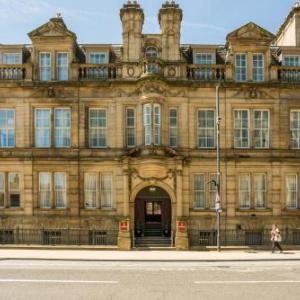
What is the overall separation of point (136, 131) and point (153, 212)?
5931 millimetres

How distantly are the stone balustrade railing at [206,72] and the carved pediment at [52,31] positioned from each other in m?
8.04

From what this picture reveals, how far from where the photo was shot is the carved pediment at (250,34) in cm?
2916

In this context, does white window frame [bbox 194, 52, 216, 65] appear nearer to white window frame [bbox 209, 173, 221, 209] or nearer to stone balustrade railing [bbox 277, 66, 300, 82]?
stone balustrade railing [bbox 277, 66, 300, 82]

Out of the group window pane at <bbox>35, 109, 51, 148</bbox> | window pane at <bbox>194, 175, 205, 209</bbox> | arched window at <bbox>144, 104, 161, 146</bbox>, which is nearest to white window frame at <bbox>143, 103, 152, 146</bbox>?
arched window at <bbox>144, 104, 161, 146</bbox>

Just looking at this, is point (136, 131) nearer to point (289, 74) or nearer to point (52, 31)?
point (52, 31)

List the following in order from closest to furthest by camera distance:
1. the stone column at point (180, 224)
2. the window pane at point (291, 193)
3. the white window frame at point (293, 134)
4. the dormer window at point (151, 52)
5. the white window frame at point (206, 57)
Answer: the stone column at point (180, 224) → the window pane at point (291, 193) → the white window frame at point (293, 134) → the dormer window at point (151, 52) → the white window frame at point (206, 57)

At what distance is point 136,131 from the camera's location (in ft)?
93.6

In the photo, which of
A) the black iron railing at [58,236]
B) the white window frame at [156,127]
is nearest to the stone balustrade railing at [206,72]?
the white window frame at [156,127]

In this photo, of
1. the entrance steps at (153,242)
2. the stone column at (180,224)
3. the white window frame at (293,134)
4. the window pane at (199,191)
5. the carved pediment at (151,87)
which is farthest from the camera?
the white window frame at (293,134)

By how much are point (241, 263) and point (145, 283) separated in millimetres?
7020

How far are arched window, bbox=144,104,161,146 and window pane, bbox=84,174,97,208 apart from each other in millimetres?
4187

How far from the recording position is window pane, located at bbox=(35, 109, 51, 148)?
94.2ft

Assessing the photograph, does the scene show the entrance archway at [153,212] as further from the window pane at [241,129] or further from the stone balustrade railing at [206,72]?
the stone balustrade railing at [206,72]

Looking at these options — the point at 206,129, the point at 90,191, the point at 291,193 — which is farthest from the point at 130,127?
the point at 291,193
